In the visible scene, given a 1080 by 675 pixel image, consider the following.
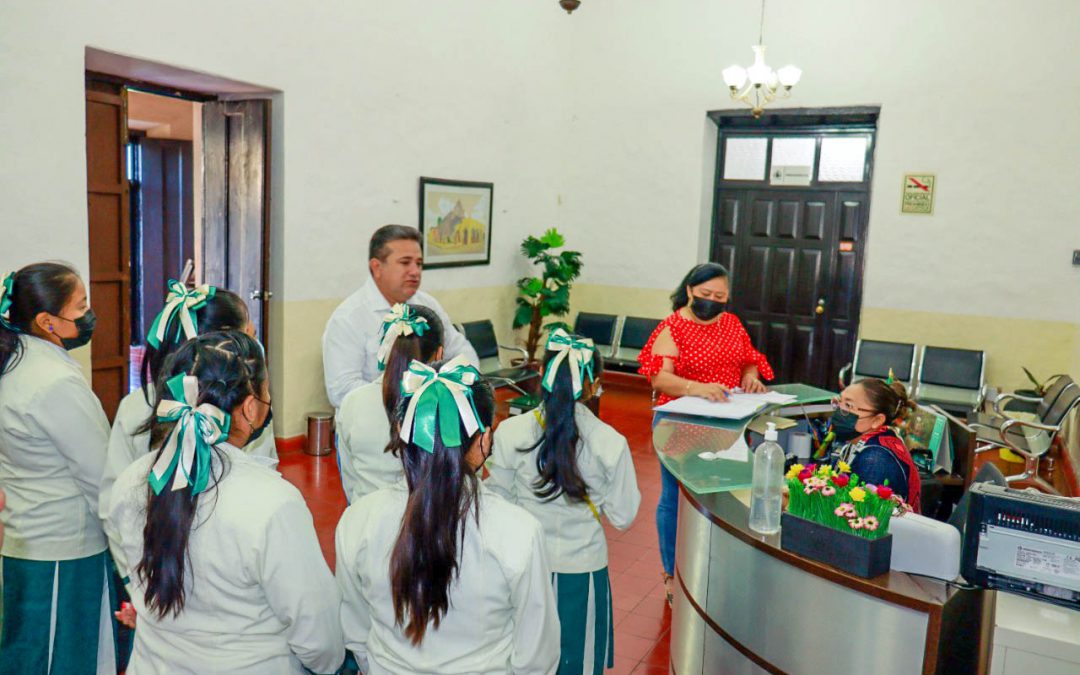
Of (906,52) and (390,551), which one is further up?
(906,52)

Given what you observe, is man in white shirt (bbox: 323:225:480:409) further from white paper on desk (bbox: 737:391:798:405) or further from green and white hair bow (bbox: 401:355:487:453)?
green and white hair bow (bbox: 401:355:487:453)

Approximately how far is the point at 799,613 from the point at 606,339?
712 centimetres

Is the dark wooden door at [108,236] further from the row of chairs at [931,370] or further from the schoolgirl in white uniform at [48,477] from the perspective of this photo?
the row of chairs at [931,370]

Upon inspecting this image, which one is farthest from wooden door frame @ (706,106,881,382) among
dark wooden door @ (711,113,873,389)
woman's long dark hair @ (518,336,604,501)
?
woman's long dark hair @ (518,336,604,501)

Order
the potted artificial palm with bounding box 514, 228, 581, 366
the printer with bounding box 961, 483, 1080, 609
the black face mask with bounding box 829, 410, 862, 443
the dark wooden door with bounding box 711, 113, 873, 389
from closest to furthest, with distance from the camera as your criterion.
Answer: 1. the printer with bounding box 961, 483, 1080, 609
2. the black face mask with bounding box 829, 410, 862, 443
3. the dark wooden door with bounding box 711, 113, 873, 389
4. the potted artificial palm with bounding box 514, 228, 581, 366

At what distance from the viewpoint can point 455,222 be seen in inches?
328

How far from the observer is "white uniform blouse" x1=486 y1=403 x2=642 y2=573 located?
2.73m

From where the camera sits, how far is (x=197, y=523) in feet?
6.00

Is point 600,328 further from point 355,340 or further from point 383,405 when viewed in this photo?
point 383,405

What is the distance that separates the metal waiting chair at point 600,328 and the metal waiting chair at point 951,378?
3.18 metres

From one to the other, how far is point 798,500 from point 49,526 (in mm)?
2368

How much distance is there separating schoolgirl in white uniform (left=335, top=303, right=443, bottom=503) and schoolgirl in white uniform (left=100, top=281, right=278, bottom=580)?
295 mm

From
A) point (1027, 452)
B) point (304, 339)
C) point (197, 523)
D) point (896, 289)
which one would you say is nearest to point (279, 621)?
point (197, 523)

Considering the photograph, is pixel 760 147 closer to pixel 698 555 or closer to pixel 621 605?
pixel 621 605
